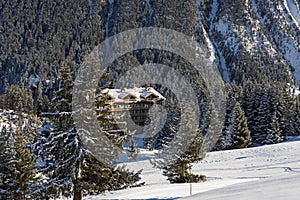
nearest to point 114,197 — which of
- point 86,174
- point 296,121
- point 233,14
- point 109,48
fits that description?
point 86,174

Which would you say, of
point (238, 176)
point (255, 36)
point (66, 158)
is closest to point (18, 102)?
point (238, 176)

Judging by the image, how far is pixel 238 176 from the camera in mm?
21906

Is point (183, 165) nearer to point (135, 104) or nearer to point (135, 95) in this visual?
point (135, 95)

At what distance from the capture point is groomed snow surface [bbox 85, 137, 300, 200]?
6906mm

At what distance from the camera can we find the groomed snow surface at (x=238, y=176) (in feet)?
22.7

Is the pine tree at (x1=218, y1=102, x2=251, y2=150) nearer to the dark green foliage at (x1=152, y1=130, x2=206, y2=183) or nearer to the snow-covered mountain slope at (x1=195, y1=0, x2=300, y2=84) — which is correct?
the dark green foliage at (x1=152, y1=130, x2=206, y2=183)

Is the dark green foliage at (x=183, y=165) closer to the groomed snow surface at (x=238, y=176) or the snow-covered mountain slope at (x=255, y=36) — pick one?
the groomed snow surface at (x=238, y=176)

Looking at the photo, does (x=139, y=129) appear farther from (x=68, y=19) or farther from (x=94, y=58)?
(x=68, y=19)

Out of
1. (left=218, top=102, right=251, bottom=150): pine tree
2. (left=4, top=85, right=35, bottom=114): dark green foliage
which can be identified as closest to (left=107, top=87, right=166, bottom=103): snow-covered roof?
(left=4, top=85, right=35, bottom=114): dark green foliage

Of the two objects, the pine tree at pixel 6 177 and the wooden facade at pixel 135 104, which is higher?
the wooden facade at pixel 135 104

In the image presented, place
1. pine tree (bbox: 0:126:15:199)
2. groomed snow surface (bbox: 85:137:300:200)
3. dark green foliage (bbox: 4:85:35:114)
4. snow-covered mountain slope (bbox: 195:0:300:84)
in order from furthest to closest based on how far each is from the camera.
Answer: snow-covered mountain slope (bbox: 195:0:300:84) → dark green foliage (bbox: 4:85:35:114) → pine tree (bbox: 0:126:15:199) → groomed snow surface (bbox: 85:137:300:200)

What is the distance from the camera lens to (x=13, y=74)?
401 feet

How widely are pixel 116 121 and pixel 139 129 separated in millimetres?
51252

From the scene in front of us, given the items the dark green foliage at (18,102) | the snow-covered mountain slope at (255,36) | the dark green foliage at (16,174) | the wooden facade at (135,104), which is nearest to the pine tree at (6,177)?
the dark green foliage at (16,174)
